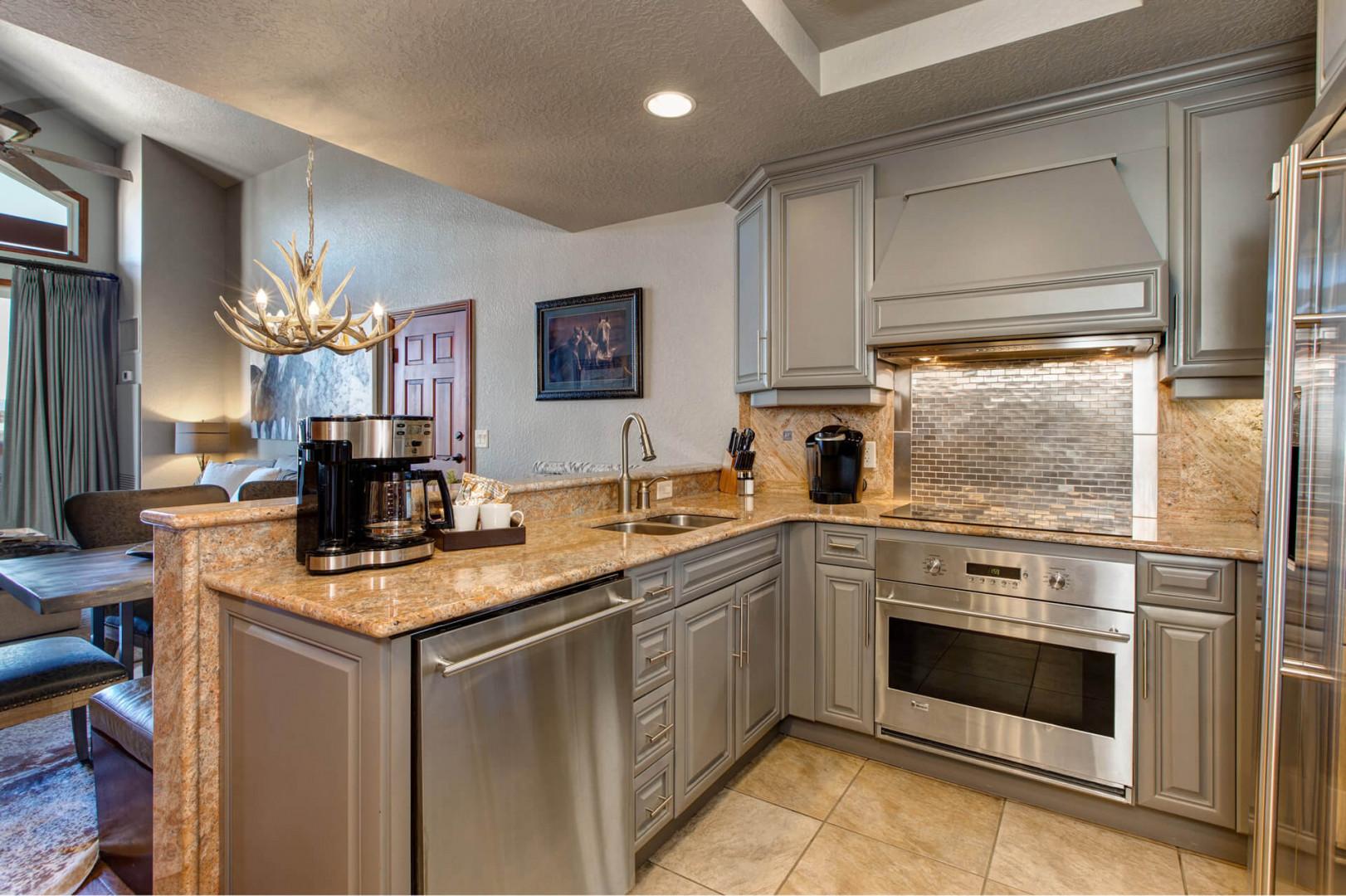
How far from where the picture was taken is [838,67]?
2236 mm

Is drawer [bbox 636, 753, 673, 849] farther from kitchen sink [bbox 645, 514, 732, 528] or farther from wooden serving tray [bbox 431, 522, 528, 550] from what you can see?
kitchen sink [bbox 645, 514, 732, 528]

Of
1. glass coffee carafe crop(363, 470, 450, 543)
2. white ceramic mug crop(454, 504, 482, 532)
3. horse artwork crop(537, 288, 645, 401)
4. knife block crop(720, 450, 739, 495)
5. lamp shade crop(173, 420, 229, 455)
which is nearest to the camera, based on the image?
glass coffee carafe crop(363, 470, 450, 543)

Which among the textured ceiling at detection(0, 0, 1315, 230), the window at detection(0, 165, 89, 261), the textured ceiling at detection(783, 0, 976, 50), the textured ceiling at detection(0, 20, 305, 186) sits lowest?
the textured ceiling at detection(0, 0, 1315, 230)

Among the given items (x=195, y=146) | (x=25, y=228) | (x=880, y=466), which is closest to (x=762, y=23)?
(x=880, y=466)

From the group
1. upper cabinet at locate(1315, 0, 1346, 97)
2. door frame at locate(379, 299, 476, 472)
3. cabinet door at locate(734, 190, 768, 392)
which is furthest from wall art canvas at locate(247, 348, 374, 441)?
upper cabinet at locate(1315, 0, 1346, 97)

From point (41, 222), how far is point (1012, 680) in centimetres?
792

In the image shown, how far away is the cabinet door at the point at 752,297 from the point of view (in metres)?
2.92

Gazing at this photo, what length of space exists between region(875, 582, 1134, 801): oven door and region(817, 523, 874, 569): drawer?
0.39ft

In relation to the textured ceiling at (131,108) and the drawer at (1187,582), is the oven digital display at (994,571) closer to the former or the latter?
the drawer at (1187,582)

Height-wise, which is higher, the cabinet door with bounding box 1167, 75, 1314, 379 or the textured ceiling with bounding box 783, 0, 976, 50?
the textured ceiling with bounding box 783, 0, 976, 50

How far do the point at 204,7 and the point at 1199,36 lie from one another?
9.54ft

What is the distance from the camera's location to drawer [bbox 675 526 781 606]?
6.34 feet

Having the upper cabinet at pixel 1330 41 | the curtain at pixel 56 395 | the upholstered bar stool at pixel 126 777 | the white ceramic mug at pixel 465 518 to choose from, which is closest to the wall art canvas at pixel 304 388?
the curtain at pixel 56 395

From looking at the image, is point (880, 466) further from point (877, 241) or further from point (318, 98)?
point (318, 98)
